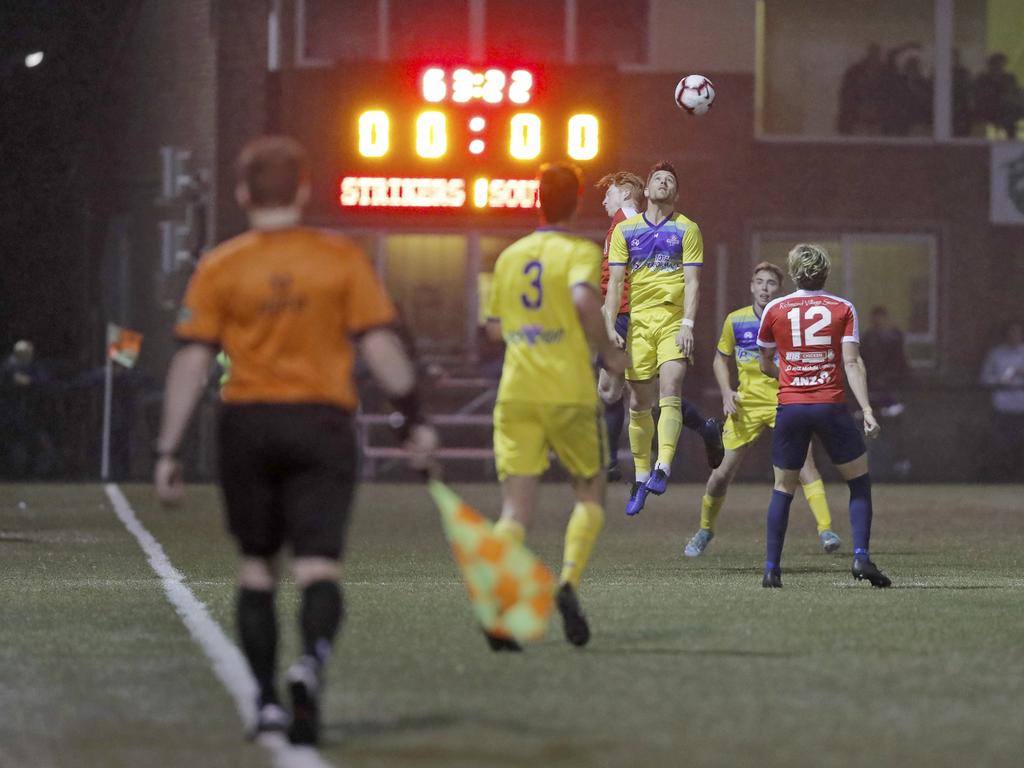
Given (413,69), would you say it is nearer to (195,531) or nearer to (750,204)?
(750,204)

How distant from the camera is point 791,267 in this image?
12.9 metres

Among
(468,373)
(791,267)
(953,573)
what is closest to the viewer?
(791,267)

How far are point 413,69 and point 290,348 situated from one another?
21.6m

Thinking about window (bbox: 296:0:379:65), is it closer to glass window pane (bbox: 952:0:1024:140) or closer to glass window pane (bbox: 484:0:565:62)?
glass window pane (bbox: 484:0:565:62)

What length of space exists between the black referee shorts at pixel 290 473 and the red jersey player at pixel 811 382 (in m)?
5.86

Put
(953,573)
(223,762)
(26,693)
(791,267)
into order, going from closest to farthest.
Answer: (223,762) < (26,693) < (791,267) < (953,573)

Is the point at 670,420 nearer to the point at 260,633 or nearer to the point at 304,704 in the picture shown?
the point at 260,633

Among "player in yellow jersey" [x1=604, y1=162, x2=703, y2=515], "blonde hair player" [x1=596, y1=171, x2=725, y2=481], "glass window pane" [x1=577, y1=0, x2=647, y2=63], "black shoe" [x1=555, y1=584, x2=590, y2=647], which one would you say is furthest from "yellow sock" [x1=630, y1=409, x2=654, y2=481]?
"glass window pane" [x1=577, y1=0, x2=647, y2=63]

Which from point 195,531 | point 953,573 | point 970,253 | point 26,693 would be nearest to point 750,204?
point 970,253

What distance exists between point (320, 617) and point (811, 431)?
6.29 m

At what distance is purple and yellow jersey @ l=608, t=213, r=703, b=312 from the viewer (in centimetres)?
1488

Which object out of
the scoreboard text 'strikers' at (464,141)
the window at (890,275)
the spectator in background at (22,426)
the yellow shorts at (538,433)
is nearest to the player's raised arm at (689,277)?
the yellow shorts at (538,433)

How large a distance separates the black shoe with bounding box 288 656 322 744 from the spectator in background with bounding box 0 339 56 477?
2313 cm

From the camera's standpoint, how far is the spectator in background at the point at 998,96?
3241cm
